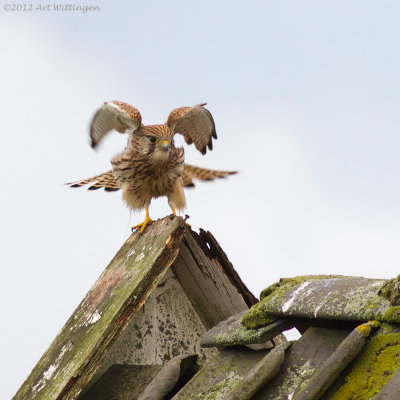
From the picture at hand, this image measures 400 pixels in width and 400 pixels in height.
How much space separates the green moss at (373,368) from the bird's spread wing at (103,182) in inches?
215

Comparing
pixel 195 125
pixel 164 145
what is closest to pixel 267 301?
pixel 164 145

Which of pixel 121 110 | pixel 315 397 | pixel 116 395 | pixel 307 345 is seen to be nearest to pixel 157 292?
pixel 116 395

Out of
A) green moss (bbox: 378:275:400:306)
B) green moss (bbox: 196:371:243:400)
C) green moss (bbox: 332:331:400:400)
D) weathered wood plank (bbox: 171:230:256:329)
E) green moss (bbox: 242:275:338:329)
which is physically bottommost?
green moss (bbox: 332:331:400:400)

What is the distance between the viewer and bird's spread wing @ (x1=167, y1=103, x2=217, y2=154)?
7.34 metres

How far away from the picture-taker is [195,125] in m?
7.55

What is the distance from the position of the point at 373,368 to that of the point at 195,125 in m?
4.87

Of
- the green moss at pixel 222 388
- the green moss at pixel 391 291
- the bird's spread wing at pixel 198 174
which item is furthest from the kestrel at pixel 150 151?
the green moss at pixel 391 291

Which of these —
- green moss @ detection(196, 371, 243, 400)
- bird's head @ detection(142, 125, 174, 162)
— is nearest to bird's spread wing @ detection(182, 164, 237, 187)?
bird's head @ detection(142, 125, 174, 162)

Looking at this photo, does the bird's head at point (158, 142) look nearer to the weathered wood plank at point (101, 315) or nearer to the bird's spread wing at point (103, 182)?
the bird's spread wing at point (103, 182)

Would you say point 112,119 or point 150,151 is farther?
point 112,119

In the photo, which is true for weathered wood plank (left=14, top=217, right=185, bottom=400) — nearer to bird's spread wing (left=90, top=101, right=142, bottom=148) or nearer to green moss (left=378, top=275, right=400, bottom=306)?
green moss (left=378, top=275, right=400, bottom=306)

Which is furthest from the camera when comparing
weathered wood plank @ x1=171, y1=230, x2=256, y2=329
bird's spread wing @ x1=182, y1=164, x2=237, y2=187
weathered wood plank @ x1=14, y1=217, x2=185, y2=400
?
bird's spread wing @ x1=182, y1=164, x2=237, y2=187

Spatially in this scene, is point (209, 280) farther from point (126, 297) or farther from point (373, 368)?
point (373, 368)

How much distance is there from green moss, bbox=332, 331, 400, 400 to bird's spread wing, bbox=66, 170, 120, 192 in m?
5.46
